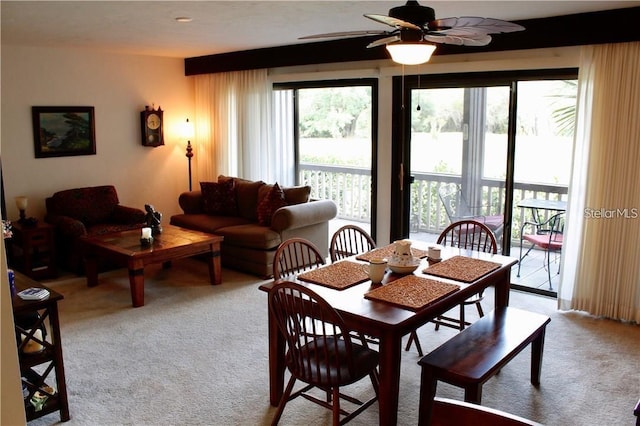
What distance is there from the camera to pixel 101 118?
6609 mm

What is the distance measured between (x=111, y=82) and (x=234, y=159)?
1706 millimetres

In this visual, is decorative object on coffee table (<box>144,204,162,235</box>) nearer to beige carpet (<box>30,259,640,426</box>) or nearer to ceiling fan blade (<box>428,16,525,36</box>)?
beige carpet (<box>30,259,640,426</box>)

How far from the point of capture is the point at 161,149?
7.24m

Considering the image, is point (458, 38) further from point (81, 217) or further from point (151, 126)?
point (151, 126)

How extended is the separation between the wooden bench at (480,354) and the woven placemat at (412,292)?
1.01 feet

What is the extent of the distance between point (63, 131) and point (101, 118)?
49 cm

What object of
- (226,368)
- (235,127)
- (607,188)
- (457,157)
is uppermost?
Result: (235,127)

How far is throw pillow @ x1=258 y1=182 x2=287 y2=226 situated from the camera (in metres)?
5.73

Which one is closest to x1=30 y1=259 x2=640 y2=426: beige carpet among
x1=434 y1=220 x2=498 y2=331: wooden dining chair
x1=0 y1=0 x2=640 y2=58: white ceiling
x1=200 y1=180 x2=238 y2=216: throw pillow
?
x1=434 y1=220 x2=498 y2=331: wooden dining chair

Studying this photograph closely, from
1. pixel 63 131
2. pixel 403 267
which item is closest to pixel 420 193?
pixel 403 267

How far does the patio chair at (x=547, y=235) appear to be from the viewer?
506cm

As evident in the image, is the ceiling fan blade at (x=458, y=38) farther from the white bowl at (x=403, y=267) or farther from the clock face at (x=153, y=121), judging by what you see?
the clock face at (x=153, y=121)

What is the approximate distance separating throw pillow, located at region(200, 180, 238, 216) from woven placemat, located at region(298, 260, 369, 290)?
10.5ft

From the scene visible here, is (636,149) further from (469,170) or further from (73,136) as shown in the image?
(73,136)
